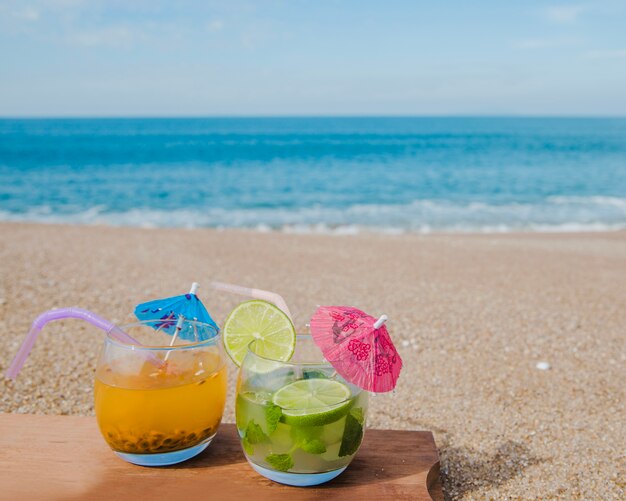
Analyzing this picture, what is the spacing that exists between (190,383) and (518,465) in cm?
172

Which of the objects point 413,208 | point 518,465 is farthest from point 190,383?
point 413,208

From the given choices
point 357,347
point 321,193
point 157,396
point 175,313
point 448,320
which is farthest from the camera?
point 321,193

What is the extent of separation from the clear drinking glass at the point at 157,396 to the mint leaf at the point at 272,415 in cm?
23

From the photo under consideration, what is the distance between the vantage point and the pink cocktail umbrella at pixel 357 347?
1.66 m

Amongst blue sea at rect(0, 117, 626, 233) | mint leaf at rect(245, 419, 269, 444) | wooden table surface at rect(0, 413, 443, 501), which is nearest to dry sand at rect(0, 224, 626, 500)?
wooden table surface at rect(0, 413, 443, 501)

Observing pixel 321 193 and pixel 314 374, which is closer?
pixel 314 374

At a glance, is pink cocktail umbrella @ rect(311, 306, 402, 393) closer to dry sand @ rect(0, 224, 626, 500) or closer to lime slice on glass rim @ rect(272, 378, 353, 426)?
lime slice on glass rim @ rect(272, 378, 353, 426)

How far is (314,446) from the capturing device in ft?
5.76

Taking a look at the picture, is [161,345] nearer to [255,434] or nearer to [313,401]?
[255,434]

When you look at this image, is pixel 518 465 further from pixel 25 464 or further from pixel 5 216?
pixel 5 216

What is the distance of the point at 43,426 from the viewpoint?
2.14 metres

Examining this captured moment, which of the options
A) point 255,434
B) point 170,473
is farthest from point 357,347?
point 170,473

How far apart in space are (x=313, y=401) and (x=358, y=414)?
0.17 metres

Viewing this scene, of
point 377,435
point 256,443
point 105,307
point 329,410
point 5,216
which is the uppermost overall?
point 329,410
